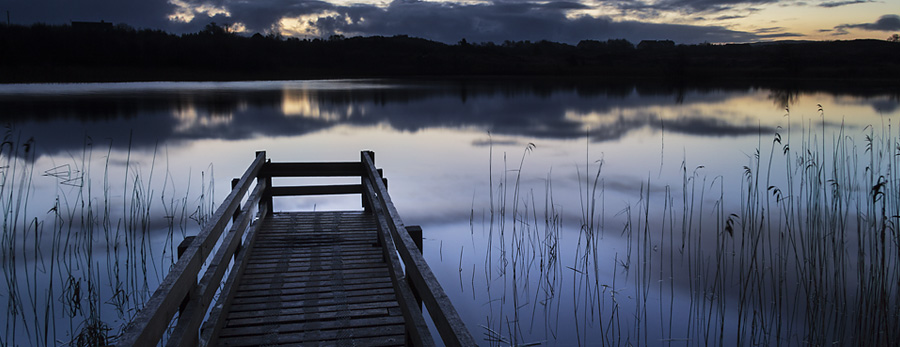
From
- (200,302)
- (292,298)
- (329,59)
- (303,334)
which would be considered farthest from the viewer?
(329,59)

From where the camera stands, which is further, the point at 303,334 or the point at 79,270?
the point at 79,270

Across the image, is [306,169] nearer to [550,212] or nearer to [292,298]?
[292,298]

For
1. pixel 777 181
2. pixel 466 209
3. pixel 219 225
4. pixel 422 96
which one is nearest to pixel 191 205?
pixel 466 209

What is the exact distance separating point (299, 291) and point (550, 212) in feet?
20.2

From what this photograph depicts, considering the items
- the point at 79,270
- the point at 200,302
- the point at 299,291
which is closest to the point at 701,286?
the point at 299,291

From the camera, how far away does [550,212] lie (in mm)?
10672

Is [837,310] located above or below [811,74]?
below

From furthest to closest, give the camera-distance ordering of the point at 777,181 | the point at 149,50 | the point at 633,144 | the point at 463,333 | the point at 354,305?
the point at 149,50 < the point at 633,144 < the point at 777,181 < the point at 354,305 < the point at 463,333

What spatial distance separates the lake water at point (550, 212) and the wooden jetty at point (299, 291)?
124cm

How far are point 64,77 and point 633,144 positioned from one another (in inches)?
2626

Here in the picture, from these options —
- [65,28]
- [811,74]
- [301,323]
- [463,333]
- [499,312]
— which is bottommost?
[499,312]

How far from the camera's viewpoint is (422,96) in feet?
148

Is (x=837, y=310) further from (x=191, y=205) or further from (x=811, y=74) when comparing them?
(x=811, y=74)

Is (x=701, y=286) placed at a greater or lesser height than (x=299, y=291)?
lesser
